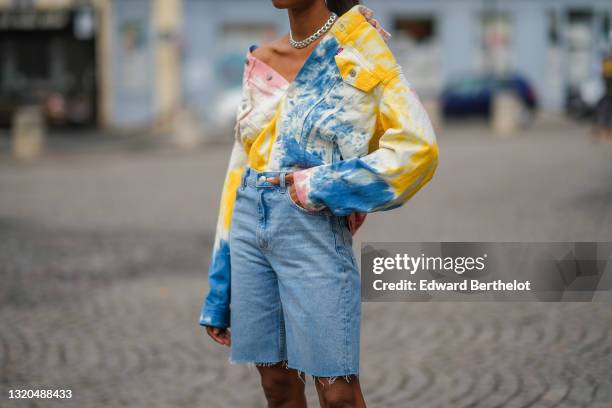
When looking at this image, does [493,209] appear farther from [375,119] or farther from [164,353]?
[375,119]

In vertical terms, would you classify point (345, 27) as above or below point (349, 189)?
above

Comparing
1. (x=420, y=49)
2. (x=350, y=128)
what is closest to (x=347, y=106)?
(x=350, y=128)

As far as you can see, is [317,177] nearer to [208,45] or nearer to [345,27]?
[345,27]

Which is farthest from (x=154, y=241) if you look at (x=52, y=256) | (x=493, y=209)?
(x=493, y=209)

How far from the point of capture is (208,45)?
34906 millimetres

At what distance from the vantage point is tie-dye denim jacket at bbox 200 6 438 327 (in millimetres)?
2518

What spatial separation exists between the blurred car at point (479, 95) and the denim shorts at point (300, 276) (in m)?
26.9

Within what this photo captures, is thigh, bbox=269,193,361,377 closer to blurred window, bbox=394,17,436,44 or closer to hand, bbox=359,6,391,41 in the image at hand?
hand, bbox=359,6,391,41

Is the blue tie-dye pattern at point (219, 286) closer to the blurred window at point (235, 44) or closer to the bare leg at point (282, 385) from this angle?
the bare leg at point (282, 385)

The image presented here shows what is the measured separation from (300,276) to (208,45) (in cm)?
3306

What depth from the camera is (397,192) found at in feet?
8.37

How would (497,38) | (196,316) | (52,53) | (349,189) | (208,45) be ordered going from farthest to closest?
(208,45), (497,38), (52,53), (196,316), (349,189)

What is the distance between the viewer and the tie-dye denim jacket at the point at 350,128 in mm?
2518

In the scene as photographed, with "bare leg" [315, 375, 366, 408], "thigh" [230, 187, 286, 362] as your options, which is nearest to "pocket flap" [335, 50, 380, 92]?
"thigh" [230, 187, 286, 362]
